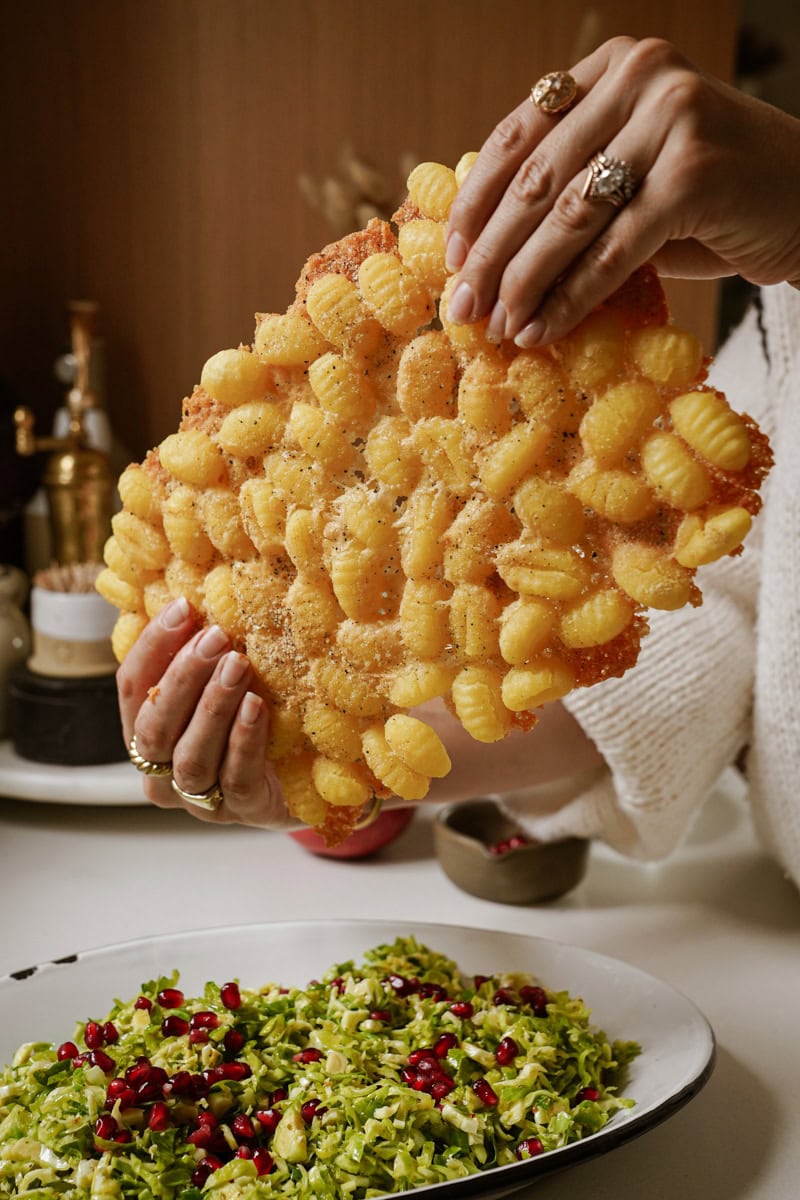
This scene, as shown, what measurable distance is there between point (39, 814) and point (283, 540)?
756mm

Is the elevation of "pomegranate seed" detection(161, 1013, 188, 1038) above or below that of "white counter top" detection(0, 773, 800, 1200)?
above

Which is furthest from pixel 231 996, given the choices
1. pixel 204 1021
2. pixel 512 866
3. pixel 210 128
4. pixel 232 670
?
pixel 210 128

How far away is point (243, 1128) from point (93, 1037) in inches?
5.7

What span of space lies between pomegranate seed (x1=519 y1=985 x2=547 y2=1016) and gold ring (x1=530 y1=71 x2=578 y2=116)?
1.97 feet

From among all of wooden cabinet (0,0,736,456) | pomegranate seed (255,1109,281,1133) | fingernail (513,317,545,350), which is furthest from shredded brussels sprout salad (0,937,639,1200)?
wooden cabinet (0,0,736,456)

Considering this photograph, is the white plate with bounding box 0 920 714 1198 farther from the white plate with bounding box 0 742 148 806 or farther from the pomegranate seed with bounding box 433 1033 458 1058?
the white plate with bounding box 0 742 148 806

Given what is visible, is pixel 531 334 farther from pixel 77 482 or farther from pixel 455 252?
pixel 77 482

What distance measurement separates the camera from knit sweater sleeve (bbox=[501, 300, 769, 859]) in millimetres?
1113

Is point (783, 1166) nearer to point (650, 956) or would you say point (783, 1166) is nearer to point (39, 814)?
point (650, 956)

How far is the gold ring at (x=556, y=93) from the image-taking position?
601 mm

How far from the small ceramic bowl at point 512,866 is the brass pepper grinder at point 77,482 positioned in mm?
812

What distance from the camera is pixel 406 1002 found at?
Result: 879 millimetres

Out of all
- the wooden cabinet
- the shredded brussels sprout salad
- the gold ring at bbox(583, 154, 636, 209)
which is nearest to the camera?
the gold ring at bbox(583, 154, 636, 209)

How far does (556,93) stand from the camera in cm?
60
